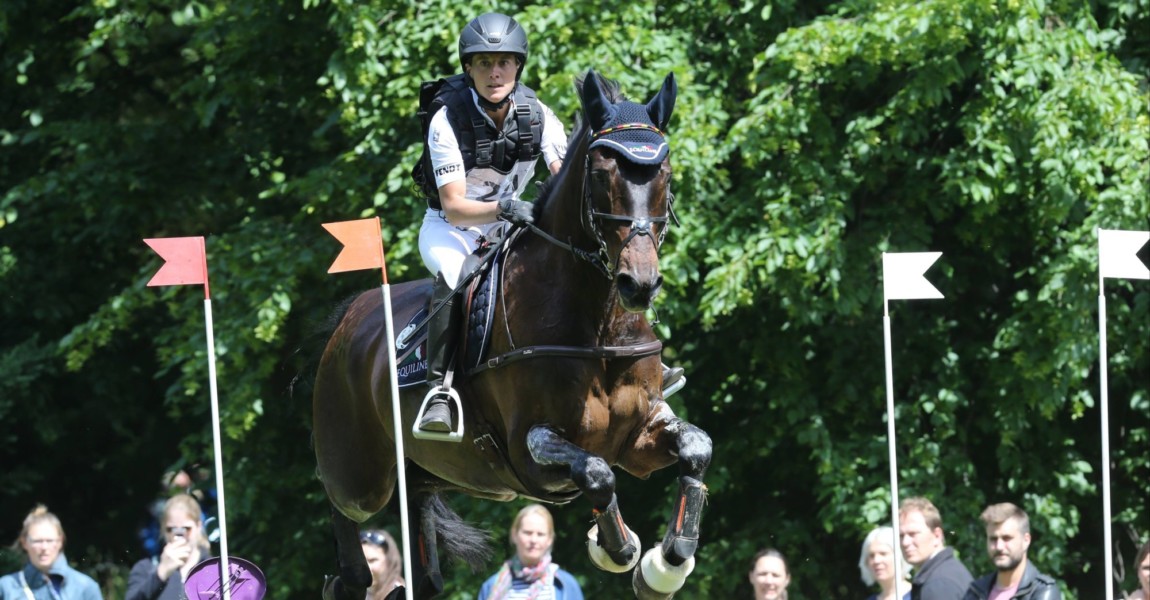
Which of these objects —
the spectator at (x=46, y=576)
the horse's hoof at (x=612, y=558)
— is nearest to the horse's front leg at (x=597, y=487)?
the horse's hoof at (x=612, y=558)

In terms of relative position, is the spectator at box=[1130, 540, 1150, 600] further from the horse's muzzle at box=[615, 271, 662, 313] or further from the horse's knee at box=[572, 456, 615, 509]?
the horse's muzzle at box=[615, 271, 662, 313]

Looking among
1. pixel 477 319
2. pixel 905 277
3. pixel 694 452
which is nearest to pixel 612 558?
pixel 694 452

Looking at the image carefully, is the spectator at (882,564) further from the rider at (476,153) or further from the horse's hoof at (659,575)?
the horse's hoof at (659,575)

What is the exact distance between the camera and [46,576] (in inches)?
322

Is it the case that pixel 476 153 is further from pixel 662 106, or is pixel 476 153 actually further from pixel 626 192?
pixel 626 192

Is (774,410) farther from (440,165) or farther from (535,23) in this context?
(440,165)

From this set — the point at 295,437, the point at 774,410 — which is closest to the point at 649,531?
the point at 774,410

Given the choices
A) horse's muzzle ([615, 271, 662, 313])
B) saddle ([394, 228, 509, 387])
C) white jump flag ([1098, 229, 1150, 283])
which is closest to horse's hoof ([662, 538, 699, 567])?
horse's muzzle ([615, 271, 662, 313])

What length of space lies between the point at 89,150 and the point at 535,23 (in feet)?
16.1

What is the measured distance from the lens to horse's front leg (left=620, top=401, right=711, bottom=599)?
564 centimetres

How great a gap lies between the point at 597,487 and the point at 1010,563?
7.80ft

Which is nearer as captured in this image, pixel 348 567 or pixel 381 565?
pixel 348 567

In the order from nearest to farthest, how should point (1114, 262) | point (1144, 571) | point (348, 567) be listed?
point (1114, 262) → point (1144, 571) → point (348, 567)

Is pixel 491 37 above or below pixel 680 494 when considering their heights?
above
